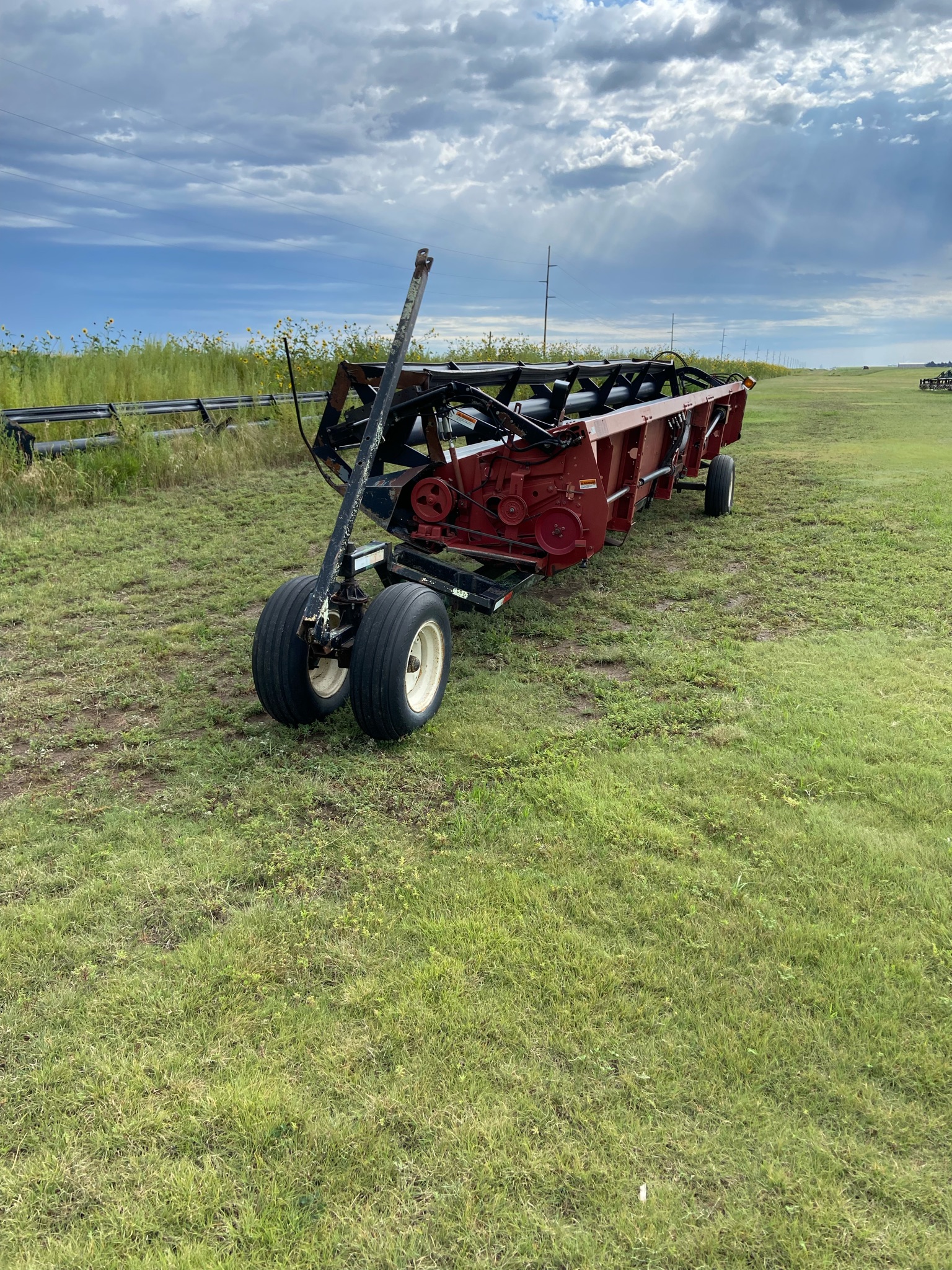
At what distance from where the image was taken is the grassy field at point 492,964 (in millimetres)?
1809

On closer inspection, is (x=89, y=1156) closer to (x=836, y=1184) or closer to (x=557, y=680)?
(x=836, y=1184)

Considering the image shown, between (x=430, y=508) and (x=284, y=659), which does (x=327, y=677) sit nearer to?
(x=284, y=659)

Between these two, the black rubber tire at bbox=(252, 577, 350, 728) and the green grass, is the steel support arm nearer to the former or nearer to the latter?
the black rubber tire at bbox=(252, 577, 350, 728)

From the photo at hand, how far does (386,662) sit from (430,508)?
A: 2.08 m

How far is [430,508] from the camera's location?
5422 millimetres

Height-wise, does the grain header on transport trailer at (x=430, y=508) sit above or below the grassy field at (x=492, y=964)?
above

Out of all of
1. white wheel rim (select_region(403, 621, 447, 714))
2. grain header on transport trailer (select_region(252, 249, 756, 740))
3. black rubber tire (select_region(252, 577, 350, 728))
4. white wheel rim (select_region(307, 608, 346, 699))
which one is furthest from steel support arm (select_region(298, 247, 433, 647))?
white wheel rim (select_region(403, 621, 447, 714))

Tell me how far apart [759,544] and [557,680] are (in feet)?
12.9

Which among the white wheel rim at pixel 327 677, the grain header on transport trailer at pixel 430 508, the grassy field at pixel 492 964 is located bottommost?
the grassy field at pixel 492 964

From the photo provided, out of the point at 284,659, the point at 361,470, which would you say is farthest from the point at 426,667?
the point at 361,470

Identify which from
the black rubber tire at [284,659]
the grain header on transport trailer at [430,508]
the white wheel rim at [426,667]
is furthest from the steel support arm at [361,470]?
the white wheel rim at [426,667]

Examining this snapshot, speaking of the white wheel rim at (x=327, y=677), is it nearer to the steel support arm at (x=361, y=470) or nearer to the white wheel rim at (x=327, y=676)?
the white wheel rim at (x=327, y=676)

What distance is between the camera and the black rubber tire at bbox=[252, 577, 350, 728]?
3.73 metres

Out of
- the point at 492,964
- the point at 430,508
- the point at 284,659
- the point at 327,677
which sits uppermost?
the point at 430,508
